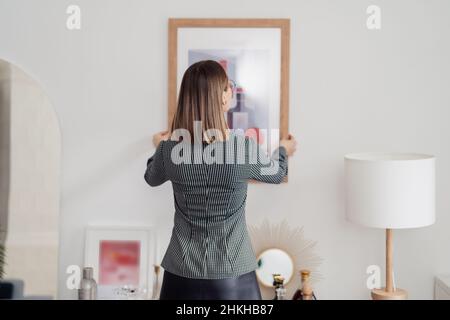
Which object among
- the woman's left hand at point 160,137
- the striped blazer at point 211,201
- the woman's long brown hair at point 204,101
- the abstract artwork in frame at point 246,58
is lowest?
the striped blazer at point 211,201

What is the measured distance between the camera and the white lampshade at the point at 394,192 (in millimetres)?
2242

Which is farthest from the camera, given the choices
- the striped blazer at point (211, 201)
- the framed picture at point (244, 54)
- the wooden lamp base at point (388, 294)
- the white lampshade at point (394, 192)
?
the framed picture at point (244, 54)

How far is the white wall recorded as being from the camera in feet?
8.48

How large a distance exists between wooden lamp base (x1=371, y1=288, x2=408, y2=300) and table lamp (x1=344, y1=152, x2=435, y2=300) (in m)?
0.28

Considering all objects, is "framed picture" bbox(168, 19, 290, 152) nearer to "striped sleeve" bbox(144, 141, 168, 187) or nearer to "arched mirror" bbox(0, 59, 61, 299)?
"arched mirror" bbox(0, 59, 61, 299)

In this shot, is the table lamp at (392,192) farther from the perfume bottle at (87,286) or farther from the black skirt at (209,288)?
the perfume bottle at (87,286)

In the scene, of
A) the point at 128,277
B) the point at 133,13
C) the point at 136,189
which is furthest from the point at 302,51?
the point at 128,277

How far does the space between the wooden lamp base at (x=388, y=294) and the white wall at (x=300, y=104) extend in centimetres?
19

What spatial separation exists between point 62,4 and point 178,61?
0.53m

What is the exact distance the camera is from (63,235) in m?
2.66

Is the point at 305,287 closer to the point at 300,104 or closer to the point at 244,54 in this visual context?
the point at 300,104

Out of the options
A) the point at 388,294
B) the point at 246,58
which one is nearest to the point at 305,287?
the point at 388,294

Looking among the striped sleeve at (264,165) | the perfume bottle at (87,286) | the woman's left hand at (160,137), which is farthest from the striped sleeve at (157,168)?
the perfume bottle at (87,286)

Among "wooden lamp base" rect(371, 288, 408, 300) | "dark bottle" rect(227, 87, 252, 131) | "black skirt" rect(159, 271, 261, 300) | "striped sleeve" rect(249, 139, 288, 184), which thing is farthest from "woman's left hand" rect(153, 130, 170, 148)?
"wooden lamp base" rect(371, 288, 408, 300)
